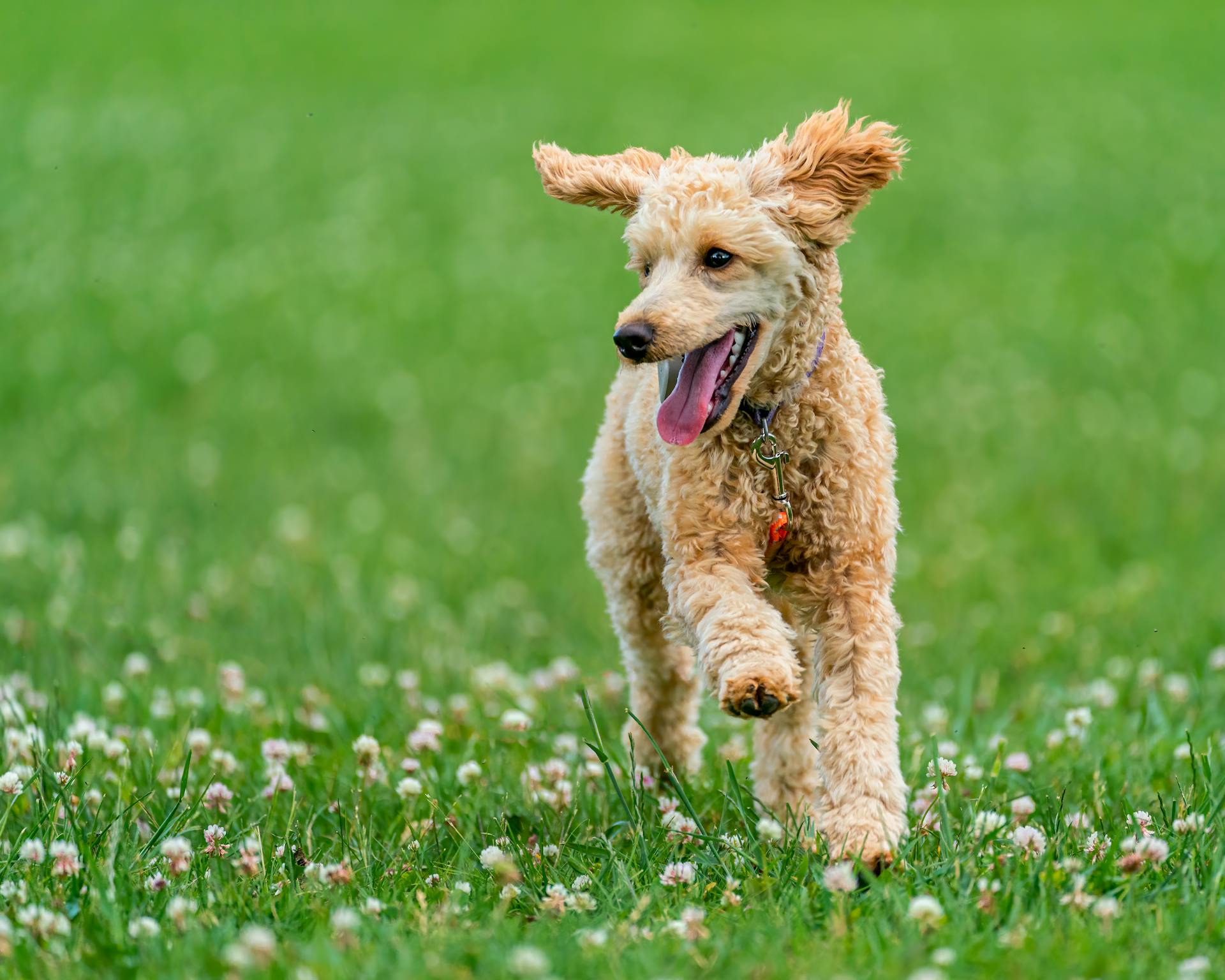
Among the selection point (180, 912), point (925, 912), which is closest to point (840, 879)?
point (925, 912)

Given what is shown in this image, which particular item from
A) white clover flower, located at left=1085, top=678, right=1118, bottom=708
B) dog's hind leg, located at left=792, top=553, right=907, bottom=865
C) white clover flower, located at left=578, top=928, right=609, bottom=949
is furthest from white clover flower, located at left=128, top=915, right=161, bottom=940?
white clover flower, located at left=1085, top=678, right=1118, bottom=708

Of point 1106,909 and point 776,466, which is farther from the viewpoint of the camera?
point 776,466

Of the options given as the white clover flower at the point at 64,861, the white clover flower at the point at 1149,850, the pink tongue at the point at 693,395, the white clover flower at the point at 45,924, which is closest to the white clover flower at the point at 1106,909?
the white clover flower at the point at 1149,850

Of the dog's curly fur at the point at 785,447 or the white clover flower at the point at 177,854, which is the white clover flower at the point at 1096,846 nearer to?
the dog's curly fur at the point at 785,447

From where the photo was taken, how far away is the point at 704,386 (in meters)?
4.02

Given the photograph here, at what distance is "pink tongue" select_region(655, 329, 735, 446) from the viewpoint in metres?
3.94

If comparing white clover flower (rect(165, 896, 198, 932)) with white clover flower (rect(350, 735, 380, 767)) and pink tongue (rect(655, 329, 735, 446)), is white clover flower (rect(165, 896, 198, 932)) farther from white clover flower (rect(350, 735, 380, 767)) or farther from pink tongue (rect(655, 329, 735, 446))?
pink tongue (rect(655, 329, 735, 446))

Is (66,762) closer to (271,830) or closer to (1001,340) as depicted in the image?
(271,830)

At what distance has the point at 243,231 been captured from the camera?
15211 millimetres

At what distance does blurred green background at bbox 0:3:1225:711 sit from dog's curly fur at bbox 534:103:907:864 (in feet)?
7.99

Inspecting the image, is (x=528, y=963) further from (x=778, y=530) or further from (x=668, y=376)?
(x=668, y=376)

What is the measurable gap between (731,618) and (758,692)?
0.28 metres

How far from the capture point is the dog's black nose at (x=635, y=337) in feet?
12.5

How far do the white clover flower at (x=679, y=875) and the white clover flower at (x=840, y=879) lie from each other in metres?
0.36
